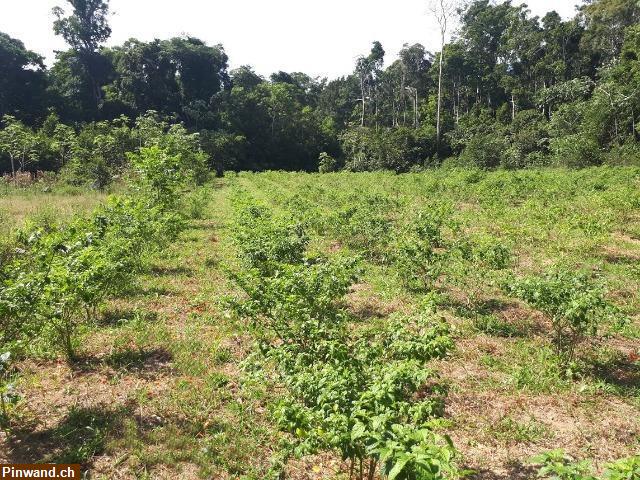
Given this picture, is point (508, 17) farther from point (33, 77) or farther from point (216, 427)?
point (216, 427)

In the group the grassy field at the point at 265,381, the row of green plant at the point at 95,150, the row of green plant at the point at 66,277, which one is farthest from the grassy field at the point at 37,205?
the grassy field at the point at 265,381

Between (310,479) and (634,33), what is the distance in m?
42.2

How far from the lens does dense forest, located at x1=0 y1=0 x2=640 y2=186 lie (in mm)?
32000

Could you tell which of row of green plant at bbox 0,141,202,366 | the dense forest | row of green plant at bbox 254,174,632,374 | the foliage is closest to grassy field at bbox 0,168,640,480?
row of green plant at bbox 254,174,632,374

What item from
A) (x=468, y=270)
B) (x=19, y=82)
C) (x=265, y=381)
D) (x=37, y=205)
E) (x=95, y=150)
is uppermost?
(x=19, y=82)

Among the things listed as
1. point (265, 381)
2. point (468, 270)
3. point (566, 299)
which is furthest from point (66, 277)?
point (468, 270)

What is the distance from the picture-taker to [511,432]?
488 cm

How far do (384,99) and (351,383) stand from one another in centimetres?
5856

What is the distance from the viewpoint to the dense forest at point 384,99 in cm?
3200

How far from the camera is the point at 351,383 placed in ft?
11.2

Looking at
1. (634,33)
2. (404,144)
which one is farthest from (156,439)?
(634,33)

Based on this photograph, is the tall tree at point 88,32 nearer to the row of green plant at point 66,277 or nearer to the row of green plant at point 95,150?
the row of green plant at point 95,150

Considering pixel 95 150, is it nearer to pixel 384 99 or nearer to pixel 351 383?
pixel 351 383

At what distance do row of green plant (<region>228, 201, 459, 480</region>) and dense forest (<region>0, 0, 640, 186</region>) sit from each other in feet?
79.3
